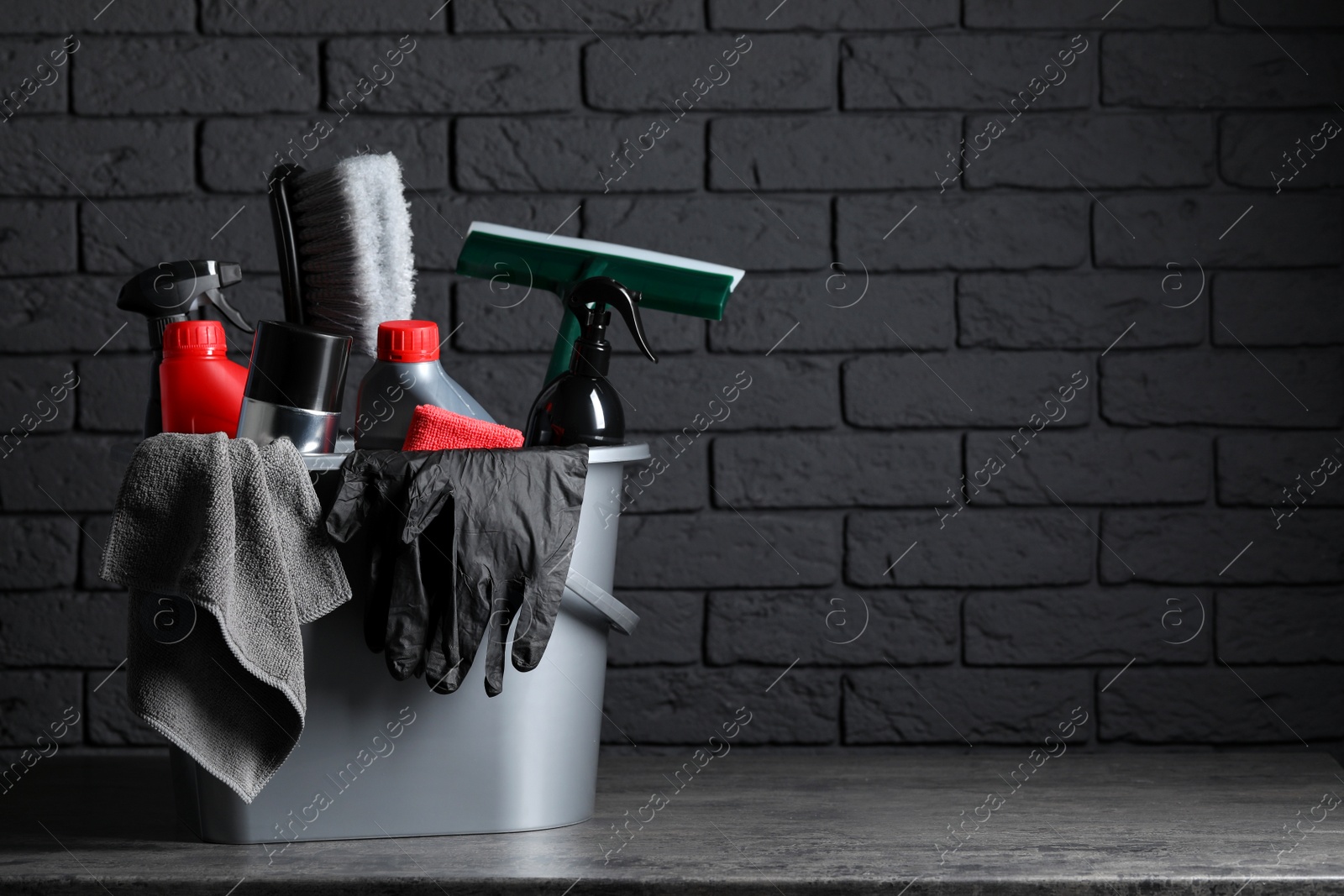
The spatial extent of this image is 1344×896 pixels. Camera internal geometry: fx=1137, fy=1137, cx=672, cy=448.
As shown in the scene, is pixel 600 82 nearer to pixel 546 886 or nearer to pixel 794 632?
pixel 794 632

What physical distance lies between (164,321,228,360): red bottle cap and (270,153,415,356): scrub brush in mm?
78

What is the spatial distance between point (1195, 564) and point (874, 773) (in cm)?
46

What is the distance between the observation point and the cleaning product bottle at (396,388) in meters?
0.85

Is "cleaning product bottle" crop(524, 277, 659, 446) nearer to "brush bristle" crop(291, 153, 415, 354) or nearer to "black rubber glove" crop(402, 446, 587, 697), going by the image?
"black rubber glove" crop(402, 446, 587, 697)

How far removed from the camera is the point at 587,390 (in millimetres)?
844

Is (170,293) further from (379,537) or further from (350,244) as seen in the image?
(379,537)

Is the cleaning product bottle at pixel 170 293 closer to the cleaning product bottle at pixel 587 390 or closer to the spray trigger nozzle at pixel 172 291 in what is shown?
the spray trigger nozzle at pixel 172 291

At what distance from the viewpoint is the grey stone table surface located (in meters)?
0.74

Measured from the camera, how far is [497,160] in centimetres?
120

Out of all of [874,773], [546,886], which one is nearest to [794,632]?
[874,773]

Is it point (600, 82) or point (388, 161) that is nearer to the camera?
point (388, 161)

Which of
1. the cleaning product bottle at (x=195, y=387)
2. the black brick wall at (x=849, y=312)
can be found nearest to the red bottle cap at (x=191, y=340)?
the cleaning product bottle at (x=195, y=387)

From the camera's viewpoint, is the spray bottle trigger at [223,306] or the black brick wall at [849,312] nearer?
the spray bottle trigger at [223,306]

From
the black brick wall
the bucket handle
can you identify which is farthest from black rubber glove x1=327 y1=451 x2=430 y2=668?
the black brick wall
